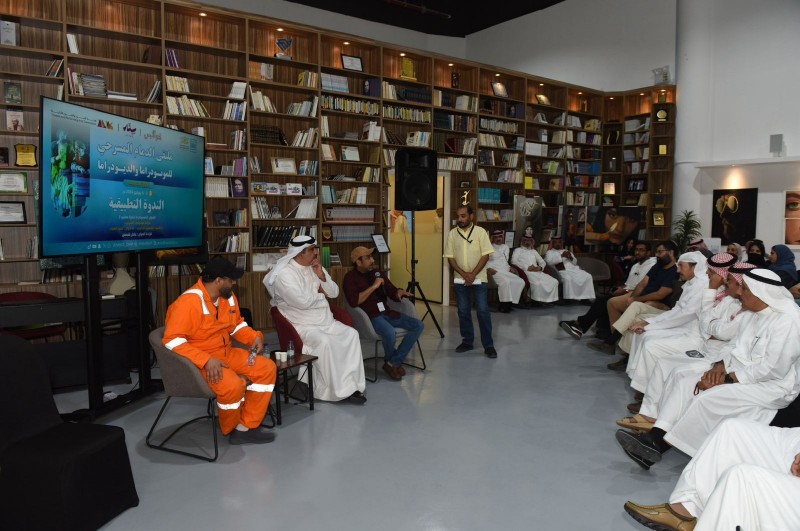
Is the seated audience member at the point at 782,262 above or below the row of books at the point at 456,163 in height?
below

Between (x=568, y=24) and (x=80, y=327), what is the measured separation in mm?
11364

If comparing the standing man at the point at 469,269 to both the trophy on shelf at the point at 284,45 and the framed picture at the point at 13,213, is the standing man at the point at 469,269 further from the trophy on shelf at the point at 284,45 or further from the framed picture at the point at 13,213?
the framed picture at the point at 13,213

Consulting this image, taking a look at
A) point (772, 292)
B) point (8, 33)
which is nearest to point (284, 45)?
point (8, 33)

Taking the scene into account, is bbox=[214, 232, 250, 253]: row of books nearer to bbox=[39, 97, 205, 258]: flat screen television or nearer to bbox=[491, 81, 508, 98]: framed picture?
bbox=[39, 97, 205, 258]: flat screen television

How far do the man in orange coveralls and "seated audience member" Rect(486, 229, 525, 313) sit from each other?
5481 millimetres

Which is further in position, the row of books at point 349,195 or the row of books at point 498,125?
the row of books at point 498,125

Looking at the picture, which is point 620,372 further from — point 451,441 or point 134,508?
point 134,508

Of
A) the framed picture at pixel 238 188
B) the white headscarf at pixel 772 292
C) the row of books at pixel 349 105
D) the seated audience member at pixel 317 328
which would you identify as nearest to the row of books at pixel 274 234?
the framed picture at pixel 238 188

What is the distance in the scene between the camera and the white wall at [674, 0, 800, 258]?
9547mm

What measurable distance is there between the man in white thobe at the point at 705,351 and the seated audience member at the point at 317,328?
7.12 ft

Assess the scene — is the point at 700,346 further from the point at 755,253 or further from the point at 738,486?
the point at 755,253

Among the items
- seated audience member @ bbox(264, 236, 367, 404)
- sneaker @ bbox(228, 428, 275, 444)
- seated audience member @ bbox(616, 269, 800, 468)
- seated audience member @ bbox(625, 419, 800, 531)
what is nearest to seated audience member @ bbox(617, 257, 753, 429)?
seated audience member @ bbox(616, 269, 800, 468)

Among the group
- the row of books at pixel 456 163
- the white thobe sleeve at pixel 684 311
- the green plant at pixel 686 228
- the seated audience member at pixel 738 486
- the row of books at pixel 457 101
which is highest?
the row of books at pixel 457 101

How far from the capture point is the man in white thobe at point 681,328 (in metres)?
4.25
